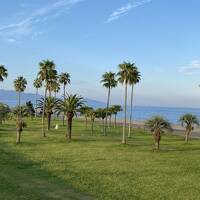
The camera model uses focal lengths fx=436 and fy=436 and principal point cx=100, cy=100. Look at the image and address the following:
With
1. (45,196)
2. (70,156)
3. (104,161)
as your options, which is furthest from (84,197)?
(70,156)

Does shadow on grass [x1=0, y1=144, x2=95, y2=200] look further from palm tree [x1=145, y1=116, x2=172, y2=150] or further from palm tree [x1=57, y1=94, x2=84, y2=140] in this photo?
palm tree [x1=57, y1=94, x2=84, y2=140]

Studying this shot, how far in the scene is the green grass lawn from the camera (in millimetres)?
36394

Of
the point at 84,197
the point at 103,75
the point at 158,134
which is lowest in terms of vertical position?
the point at 84,197

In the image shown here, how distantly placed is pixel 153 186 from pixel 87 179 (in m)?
6.59

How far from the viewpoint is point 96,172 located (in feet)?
155

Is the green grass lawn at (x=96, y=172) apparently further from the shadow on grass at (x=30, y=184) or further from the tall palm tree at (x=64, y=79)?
the tall palm tree at (x=64, y=79)

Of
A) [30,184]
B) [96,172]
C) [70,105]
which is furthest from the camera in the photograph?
[70,105]

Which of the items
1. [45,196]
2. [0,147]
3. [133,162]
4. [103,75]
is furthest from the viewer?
[103,75]

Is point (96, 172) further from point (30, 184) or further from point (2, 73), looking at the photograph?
point (2, 73)

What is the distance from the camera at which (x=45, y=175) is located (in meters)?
44.1

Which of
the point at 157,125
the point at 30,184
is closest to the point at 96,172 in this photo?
the point at 30,184

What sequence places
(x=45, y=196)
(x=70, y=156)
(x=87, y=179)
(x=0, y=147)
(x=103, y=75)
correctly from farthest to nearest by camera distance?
(x=103, y=75) → (x=0, y=147) → (x=70, y=156) → (x=87, y=179) → (x=45, y=196)

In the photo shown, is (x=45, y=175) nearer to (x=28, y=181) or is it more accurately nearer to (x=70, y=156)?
(x=28, y=181)

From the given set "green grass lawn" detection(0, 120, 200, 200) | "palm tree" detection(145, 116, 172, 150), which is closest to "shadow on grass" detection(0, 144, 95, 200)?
"green grass lawn" detection(0, 120, 200, 200)
